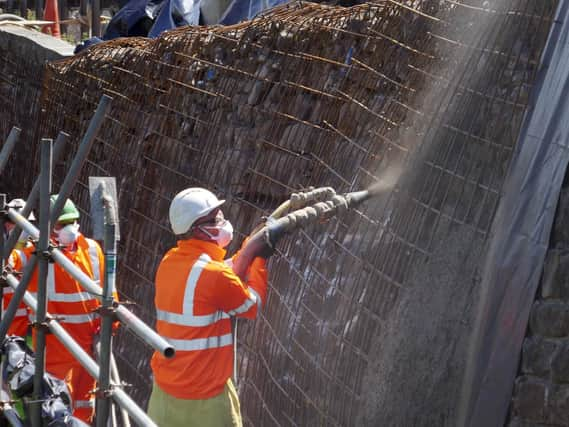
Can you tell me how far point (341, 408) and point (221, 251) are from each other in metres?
0.93

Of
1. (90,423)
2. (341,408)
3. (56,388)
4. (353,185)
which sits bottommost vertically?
(90,423)

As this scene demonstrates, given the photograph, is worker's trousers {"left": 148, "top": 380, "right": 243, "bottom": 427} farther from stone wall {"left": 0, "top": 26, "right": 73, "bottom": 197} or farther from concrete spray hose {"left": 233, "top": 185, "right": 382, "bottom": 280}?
stone wall {"left": 0, "top": 26, "right": 73, "bottom": 197}

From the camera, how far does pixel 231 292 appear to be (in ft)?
16.7

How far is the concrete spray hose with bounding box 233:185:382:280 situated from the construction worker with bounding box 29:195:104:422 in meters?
1.82

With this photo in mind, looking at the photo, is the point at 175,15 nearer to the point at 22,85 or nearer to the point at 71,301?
the point at 22,85

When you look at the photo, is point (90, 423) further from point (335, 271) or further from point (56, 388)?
point (335, 271)

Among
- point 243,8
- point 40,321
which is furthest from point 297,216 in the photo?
point 243,8

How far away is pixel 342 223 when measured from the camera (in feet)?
18.0

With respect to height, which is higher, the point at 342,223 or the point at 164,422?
the point at 342,223

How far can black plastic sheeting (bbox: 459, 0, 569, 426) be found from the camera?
4199mm

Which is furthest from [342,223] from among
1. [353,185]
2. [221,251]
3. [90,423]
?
[90,423]

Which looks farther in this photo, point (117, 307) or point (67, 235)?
point (67, 235)

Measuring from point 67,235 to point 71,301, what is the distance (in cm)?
41

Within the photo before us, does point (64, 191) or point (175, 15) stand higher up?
point (175, 15)
